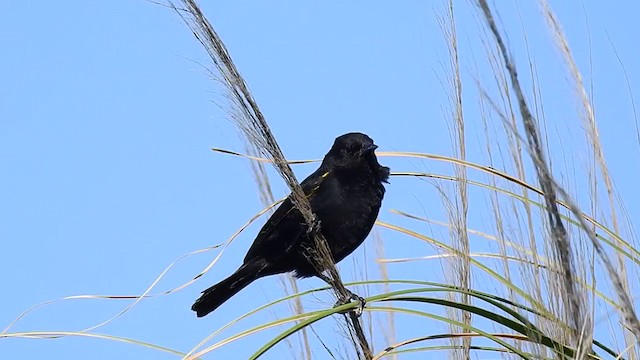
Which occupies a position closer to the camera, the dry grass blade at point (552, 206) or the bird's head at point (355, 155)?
the dry grass blade at point (552, 206)

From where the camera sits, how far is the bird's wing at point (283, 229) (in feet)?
13.0

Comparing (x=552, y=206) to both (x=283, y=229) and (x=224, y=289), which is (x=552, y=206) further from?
(x=224, y=289)

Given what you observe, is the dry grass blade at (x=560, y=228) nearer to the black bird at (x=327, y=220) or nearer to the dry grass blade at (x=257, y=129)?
the dry grass blade at (x=257, y=129)

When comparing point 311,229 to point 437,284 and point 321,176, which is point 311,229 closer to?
point 437,284

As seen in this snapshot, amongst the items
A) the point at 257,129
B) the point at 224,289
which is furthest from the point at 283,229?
the point at 257,129

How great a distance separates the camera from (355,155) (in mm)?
4246

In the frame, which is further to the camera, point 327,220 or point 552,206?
point 327,220

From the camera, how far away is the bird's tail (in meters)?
4.17

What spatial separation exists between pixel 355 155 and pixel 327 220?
0.39 meters

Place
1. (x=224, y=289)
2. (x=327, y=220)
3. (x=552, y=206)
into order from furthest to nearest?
(x=224, y=289) → (x=327, y=220) → (x=552, y=206)

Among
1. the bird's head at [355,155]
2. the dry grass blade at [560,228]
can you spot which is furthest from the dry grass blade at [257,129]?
the bird's head at [355,155]

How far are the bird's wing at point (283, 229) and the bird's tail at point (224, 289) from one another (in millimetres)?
60

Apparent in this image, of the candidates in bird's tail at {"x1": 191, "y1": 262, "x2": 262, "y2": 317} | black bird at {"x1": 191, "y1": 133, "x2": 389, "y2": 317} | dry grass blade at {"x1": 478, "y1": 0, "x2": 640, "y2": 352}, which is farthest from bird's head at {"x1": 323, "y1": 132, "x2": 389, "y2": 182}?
dry grass blade at {"x1": 478, "y1": 0, "x2": 640, "y2": 352}

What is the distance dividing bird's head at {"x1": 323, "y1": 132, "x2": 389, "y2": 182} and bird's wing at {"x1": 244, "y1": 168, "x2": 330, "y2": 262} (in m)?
0.09
